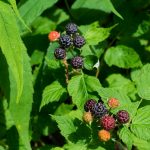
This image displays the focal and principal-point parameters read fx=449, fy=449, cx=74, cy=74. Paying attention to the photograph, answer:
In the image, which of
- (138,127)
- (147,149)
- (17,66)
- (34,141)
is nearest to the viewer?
(17,66)

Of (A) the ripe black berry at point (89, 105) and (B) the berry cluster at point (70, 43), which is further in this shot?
(B) the berry cluster at point (70, 43)

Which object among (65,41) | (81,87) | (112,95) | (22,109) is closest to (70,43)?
(65,41)

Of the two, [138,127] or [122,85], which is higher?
[138,127]

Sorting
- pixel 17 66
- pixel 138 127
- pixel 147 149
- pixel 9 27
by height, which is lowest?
pixel 147 149

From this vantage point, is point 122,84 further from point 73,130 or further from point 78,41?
point 73,130

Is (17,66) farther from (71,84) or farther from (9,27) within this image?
(71,84)

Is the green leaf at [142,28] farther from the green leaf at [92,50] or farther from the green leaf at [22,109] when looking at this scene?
the green leaf at [22,109]

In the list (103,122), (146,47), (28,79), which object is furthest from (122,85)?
(103,122)

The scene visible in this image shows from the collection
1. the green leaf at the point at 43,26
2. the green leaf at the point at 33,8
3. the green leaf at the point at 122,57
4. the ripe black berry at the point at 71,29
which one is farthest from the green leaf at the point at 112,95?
the green leaf at the point at 43,26
